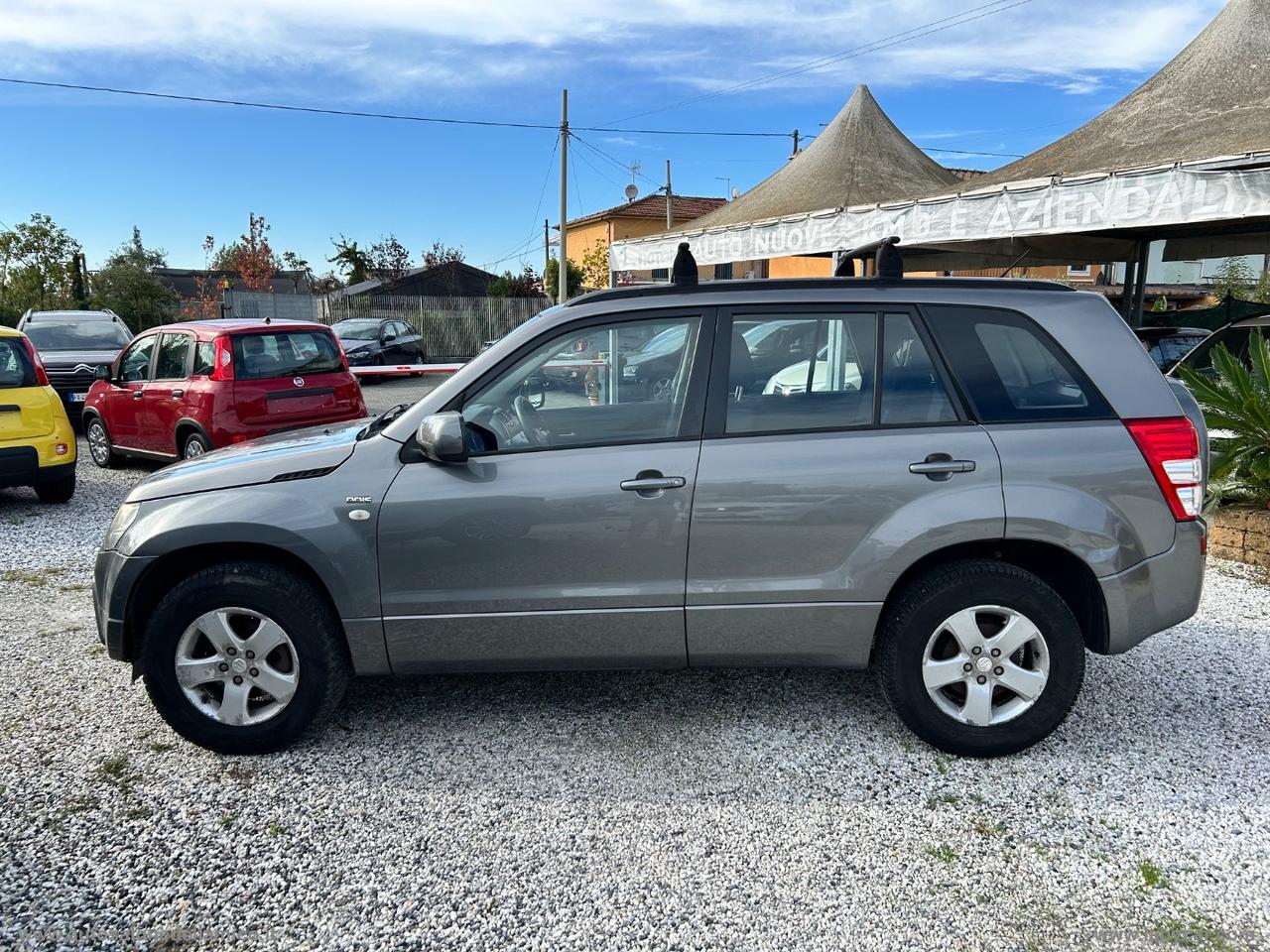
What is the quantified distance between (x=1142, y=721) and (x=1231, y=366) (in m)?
3.21

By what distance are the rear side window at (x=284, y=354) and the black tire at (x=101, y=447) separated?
268cm

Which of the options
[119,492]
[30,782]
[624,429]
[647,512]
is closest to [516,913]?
[647,512]

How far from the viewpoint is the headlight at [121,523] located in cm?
341

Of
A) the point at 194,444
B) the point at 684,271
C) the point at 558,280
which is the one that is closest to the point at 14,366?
the point at 194,444

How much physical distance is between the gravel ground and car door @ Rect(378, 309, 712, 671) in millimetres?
488

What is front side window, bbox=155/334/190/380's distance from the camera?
343 inches

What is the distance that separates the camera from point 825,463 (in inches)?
128

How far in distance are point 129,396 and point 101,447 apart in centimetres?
128

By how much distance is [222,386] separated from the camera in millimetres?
8219

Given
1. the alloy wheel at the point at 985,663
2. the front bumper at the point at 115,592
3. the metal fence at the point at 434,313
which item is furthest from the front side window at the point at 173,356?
the metal fence at the point at 434,313

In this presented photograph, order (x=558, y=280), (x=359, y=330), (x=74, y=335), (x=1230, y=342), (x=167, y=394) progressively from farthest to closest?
(x=558, y=280) < (x=359, y=330) < (x=74, y=335) < (x=167, y=394) < (x=1230, y=342)

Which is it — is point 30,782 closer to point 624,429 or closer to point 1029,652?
point 624,429

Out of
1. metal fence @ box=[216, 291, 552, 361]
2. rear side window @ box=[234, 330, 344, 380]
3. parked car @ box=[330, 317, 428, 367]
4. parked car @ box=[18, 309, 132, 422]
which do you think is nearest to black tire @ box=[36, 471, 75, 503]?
rear side window @ box=[234, 330, 344, 380]

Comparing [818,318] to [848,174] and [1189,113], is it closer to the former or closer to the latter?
[1189,113]
